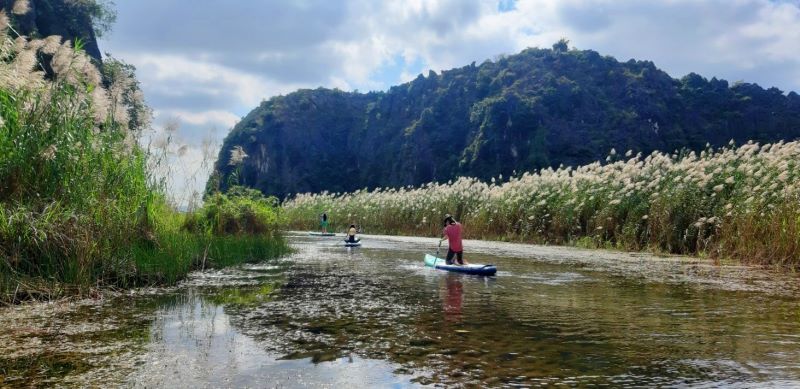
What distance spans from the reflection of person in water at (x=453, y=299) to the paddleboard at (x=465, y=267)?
0.32m

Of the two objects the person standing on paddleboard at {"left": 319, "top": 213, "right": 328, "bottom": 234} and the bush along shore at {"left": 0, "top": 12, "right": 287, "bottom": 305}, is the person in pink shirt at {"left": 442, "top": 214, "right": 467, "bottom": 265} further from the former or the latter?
the person standing on paddleboard at {"left": 319, "top": 213, "right": 328, "bottom": 234}

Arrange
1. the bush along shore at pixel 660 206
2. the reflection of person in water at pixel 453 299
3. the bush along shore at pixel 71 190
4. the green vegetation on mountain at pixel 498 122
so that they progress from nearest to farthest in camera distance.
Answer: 1. the reflection of person in water at pixel 453 299
2. the bush along shore at pixel 71 190
3. the bush along shore at pixel 660 206
4. the green vegetation on mountain at pixel 498 122

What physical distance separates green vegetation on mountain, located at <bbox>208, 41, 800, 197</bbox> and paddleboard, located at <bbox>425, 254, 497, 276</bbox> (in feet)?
173

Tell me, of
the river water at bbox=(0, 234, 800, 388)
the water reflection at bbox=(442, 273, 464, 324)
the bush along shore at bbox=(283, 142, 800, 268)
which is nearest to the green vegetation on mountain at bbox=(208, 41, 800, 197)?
the bush along shore at bbox=(283, 142, 800, 268)

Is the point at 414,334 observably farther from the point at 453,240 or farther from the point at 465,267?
the point at 453,240

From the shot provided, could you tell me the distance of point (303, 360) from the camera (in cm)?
542

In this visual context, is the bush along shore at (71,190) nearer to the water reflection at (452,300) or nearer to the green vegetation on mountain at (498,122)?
the water reflection at (452,300)

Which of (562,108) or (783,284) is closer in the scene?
(783,284)

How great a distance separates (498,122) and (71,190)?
6787cm

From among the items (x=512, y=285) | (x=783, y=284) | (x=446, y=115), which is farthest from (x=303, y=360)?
(x=446, y=115)

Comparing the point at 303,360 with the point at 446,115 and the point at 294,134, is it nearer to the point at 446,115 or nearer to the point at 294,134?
the point at 446,115

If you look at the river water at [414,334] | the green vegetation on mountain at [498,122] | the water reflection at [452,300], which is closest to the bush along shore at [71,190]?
the river water at [414,334]

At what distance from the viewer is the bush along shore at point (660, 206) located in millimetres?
13578

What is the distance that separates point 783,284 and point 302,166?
9357 cm
